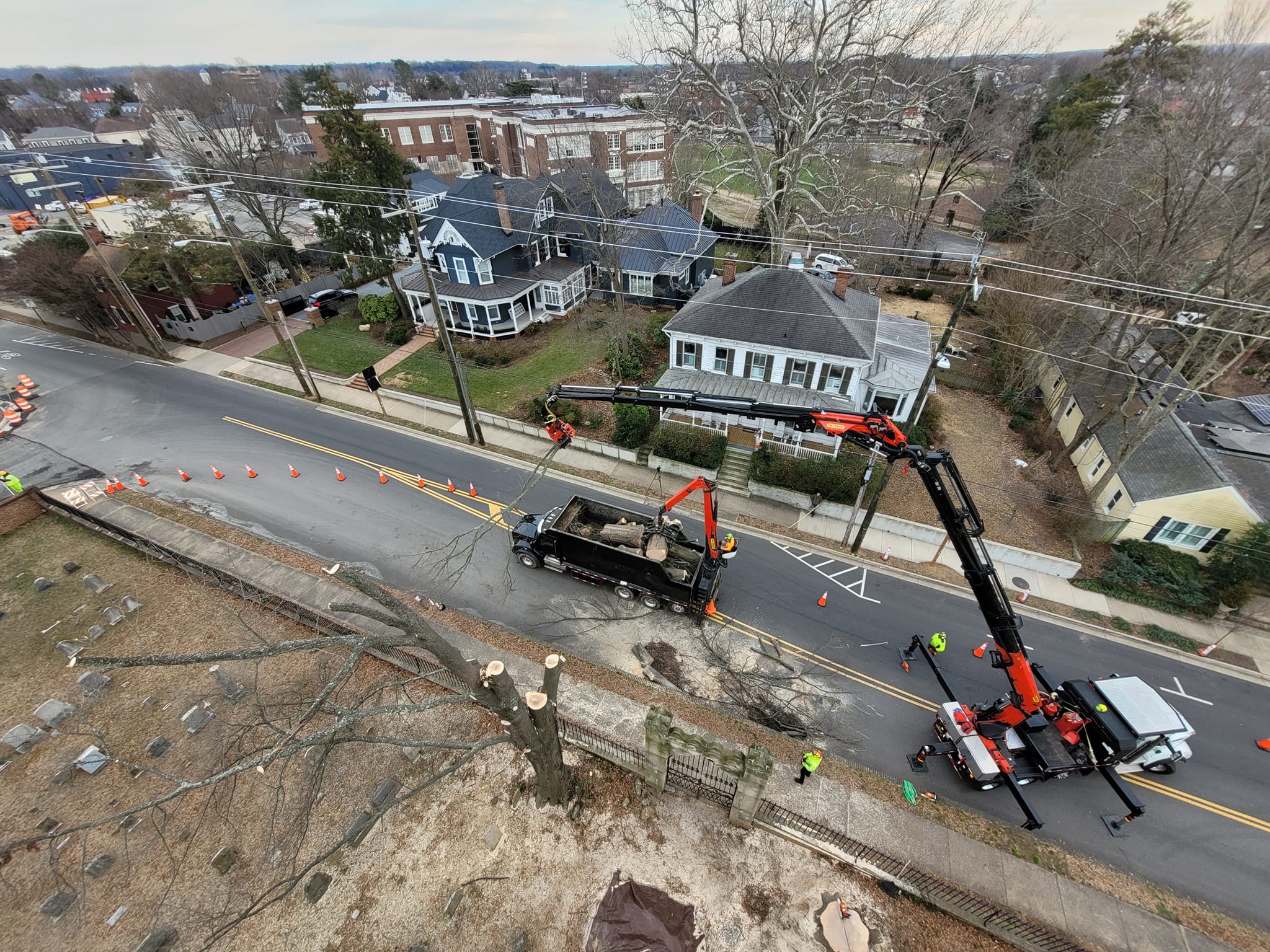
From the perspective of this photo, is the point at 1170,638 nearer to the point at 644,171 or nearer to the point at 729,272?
the point at 729,272

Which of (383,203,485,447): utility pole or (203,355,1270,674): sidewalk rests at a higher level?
(383,203,485,447): utility pole

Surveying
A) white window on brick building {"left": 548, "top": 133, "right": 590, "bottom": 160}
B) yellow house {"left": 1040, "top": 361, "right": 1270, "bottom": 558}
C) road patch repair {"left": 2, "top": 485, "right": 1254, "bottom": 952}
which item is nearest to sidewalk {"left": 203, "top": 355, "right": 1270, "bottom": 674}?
yellow house {"left": 1040, "top": 361, "right": 1270, "bottom": 558}

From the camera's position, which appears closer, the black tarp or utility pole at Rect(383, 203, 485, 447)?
the black tarp

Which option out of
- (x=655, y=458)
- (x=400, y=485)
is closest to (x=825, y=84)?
(x=655, y=458)

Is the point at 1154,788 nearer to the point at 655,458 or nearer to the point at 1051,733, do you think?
the point at 1051,733

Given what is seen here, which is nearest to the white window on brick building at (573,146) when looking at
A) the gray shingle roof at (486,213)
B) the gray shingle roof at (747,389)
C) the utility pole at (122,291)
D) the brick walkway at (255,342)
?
the gray shingle roof at (486,213)

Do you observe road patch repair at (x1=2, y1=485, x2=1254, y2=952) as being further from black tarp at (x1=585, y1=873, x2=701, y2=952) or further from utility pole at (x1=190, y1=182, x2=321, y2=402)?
utility pole at (x1=190, y1=182, x2=321, y2=402)
